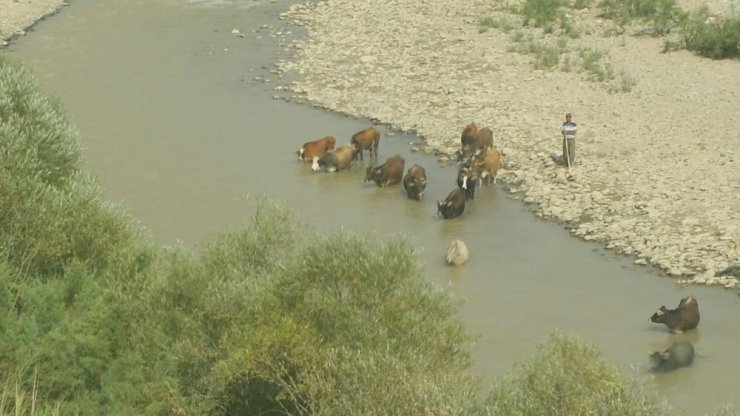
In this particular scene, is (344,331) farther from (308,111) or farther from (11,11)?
(11,11)

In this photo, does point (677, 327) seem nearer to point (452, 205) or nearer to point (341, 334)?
point (452, 205)

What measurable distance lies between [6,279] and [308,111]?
1778 centimetres

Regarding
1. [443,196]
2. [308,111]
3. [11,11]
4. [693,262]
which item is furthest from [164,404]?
[11,11]

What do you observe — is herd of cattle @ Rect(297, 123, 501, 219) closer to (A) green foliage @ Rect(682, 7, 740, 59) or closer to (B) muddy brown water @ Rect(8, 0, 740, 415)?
(B) muddy brown water @ Rect(8, 0, 740, 415)

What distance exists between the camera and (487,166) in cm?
2605

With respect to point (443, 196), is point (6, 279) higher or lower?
higher

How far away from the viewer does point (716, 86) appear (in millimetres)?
31906

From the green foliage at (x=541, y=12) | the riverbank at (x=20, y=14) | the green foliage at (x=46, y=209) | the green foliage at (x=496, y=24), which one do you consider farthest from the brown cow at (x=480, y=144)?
the riverbank at (x=20, y=14)

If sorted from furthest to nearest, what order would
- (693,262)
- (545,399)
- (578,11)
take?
(578,11), (693,262), (545,399)

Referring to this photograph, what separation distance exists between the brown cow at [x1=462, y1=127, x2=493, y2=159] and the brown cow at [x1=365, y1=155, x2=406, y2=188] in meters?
1.35

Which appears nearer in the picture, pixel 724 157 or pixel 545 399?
pixel 545 399

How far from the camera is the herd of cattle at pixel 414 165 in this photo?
25.2 m

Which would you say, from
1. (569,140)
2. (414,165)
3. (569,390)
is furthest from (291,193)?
(569,390)

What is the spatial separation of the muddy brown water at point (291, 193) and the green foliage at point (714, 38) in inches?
361
